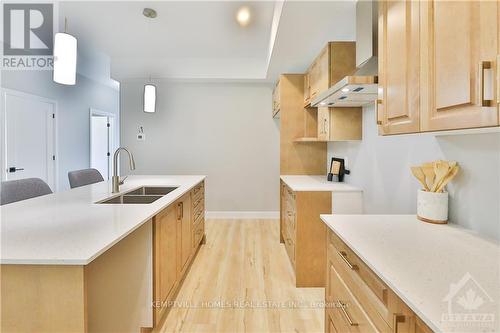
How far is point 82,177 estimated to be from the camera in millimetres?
3105

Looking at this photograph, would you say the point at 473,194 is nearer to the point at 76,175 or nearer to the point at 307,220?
the point at 307,220

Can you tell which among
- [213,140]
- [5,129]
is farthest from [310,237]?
[5,129]

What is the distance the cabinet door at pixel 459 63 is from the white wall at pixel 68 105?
4.85 m

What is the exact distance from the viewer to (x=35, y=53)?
415 centimetres

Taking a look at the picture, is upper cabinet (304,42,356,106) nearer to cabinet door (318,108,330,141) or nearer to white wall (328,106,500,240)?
cabinet door (318,108,330,141)

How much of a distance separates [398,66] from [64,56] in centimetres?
240

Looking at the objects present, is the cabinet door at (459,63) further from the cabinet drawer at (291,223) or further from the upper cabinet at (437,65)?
the cabinet drawer at (291,223)

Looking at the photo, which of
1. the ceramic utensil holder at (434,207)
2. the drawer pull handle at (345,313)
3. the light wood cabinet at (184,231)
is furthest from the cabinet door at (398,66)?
the light wood cabinet at (184,231)

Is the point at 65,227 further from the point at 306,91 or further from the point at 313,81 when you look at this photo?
the point at 306,91

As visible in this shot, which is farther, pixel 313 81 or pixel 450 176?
pixel 313 81

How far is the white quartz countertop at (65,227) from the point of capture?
104cm

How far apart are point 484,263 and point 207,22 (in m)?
3.28

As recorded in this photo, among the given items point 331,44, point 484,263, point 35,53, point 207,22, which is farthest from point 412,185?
point 35,53

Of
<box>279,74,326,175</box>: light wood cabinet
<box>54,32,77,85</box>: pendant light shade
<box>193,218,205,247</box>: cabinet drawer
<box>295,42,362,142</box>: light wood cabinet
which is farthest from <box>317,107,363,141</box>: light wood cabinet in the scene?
<box>54,32,77,85</box>: pendant light shade
